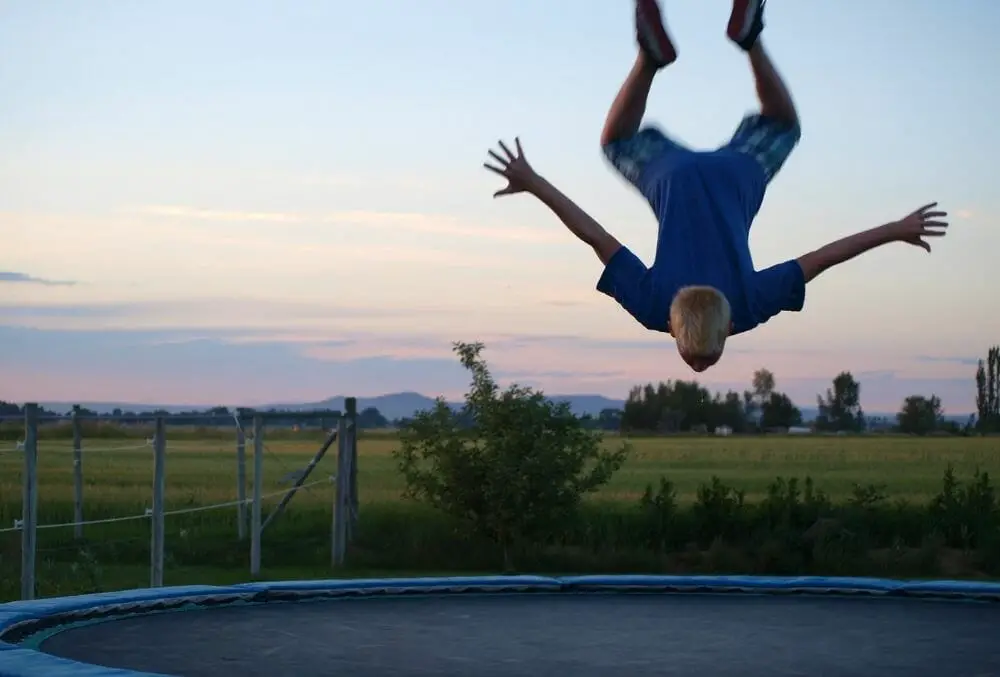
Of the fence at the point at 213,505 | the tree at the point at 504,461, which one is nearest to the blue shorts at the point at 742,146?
the fence at the point at 213,505

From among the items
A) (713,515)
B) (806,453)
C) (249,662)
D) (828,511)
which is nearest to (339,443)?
(713,515)

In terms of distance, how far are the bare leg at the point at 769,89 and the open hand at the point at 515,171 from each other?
802 millimetres

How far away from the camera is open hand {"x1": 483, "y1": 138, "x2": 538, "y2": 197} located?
443 centimetres

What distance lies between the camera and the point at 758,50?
4.54 m

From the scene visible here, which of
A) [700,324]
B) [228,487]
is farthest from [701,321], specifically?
[228,487]

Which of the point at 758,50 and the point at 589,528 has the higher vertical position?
the point at 758,50

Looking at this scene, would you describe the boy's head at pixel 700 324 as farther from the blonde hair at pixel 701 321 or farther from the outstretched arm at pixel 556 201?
the outstretched arm at pixel 556 201

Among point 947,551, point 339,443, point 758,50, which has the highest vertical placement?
point 758,50

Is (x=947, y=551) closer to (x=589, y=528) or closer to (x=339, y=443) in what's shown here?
(x=589, y=528)

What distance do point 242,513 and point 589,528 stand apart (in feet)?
9.27

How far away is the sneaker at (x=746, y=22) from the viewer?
443 centimetres

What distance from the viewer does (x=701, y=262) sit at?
169 inches

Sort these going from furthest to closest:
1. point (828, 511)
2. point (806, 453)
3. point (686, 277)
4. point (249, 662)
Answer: point (806, 453), point (828, 511), point (249, 662), point (686, 277)

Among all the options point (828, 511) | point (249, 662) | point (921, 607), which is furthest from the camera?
point (828, 511)
